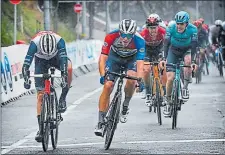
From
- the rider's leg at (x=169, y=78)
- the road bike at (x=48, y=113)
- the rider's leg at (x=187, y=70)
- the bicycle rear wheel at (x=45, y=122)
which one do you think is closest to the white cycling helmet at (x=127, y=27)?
the road bike at (x=48, y=113)

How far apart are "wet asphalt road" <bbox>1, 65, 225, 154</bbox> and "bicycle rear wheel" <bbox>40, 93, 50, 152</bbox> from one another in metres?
0.14

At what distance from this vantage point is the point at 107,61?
14891 millimetres

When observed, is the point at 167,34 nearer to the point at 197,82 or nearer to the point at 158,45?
the point at 158,45

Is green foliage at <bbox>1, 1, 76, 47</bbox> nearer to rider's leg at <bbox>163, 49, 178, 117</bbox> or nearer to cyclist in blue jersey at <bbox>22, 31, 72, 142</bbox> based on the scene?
rider's leg at <bbox>163, 49, 178, 117</bbox>

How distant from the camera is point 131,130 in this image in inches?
645

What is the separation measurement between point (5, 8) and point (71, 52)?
47.8 ft

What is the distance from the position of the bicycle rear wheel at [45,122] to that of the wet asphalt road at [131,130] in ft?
0.47

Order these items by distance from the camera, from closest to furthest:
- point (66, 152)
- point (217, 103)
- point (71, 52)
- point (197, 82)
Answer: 1. point (66, 152)
2. point (217, 103)
3. point (197, 82)
4. point (71, 52)

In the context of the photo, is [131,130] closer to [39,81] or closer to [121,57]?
[121,57]

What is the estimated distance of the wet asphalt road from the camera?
45.3ft

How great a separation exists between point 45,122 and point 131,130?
9.66 ft

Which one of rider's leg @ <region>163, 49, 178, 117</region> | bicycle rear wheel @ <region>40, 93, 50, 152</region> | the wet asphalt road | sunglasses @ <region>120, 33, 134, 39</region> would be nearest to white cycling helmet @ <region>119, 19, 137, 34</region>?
sunglasses @ <region>120, 33, 134, 39</region>

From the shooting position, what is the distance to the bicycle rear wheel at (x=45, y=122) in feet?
44.3

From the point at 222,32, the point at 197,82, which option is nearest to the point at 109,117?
the point at 197,82
